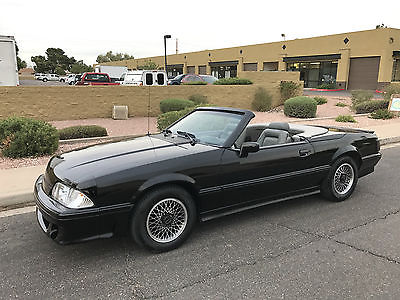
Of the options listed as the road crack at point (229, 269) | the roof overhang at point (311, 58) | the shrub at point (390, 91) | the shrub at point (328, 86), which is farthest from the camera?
the shrub at point (328, 86)

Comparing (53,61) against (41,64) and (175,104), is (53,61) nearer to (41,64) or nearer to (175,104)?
(41,64)

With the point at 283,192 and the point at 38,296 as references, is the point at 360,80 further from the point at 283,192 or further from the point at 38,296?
the point at 38,296

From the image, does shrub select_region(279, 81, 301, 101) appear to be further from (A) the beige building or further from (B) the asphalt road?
(A) the beige building

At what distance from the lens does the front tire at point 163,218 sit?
10.9 ft

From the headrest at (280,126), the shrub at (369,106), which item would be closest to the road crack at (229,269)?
the headrest at (280,126)

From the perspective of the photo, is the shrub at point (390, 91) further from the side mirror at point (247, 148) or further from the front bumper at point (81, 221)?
the front bumper at point (81, 221)

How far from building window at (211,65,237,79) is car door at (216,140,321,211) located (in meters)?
43.2

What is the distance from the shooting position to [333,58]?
3406 cm

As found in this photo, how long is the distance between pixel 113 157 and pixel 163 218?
33.1 inches

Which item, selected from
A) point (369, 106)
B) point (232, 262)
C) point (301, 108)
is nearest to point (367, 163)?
point (232, 262)

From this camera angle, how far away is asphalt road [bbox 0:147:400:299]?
2.87 meters

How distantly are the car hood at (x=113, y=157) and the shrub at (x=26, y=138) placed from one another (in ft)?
12.1

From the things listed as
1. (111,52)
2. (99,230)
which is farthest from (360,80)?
(111,52)

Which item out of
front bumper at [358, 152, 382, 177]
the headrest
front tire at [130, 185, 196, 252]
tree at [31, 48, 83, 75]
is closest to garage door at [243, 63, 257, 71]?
front bumper at [358, 152, 382, 177]
